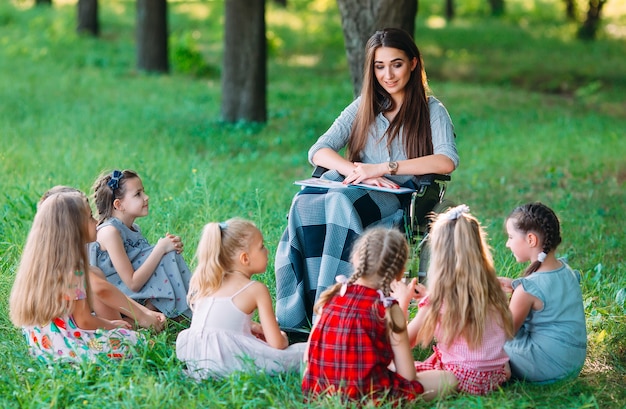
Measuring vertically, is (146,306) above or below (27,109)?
below

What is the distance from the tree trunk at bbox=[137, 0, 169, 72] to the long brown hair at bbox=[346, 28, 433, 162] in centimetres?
1074

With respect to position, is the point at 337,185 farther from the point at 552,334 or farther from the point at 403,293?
the point at 552,334

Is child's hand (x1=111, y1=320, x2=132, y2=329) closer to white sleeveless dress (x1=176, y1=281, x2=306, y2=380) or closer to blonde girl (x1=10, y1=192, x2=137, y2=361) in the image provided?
blonde girl (x1=10, y1=192, x2=137, y2=361)

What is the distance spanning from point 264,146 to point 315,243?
17.2 ft

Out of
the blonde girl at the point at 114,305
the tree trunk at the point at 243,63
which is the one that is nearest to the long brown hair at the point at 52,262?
the blonde girl at the point at 114,305

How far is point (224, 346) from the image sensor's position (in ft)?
12.9

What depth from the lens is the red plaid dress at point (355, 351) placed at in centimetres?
360

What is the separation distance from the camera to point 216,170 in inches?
316

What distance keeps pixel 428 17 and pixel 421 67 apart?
73.4 ft

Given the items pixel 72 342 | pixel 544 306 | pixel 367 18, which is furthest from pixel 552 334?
pixel 367 18

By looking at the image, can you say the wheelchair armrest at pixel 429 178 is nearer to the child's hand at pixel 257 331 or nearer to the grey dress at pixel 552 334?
the grey dress at pixel 552 334

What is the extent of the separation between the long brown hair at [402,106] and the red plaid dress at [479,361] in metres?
1.44

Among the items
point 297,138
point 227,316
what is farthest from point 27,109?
point 227,316

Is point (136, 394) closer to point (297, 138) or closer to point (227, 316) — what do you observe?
point (227, 316)
